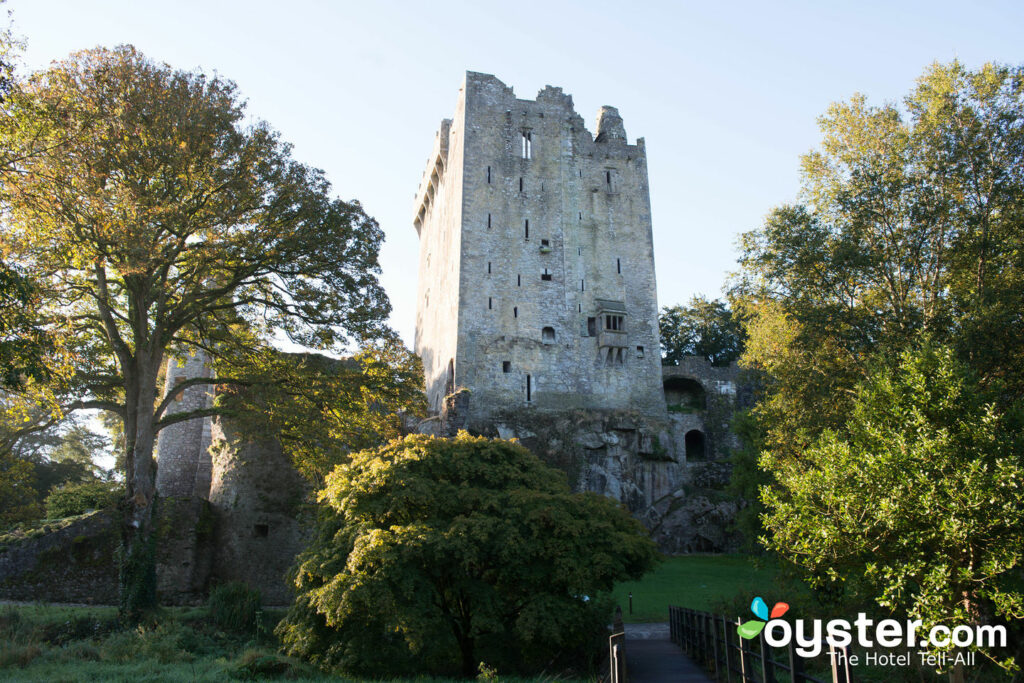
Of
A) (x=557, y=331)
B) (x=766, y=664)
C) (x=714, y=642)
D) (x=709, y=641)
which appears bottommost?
(x=709, y=641)

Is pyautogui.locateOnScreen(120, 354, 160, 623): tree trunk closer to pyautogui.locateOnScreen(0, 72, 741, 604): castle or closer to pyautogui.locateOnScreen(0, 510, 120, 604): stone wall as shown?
pyautogui.locateOnScreen(0, 510, 120, 604): stone wall

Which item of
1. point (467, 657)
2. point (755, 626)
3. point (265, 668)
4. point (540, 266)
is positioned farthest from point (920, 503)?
point (540, 266)

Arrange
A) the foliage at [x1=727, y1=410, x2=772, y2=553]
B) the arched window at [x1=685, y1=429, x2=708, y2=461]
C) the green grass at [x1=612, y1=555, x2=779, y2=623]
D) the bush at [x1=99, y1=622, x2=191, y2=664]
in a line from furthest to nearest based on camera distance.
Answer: the arched window at [x1=685, y1=429, x2=708, y2=461] → the foliage at [x1=727, y1=410, x2=772, y2=553] → the green grass at [x1=612, y1=555, x2=779, y2=623] → the bush at [x1=99, y1=622, x2=191, y2=664]

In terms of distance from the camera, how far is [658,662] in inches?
482

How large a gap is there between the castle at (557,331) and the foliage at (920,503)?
68.8ft

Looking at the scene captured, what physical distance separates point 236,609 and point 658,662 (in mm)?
10817

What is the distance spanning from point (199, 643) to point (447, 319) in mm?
25925

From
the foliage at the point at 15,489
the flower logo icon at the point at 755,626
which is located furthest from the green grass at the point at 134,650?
the flower logo icon at the point at 755,626

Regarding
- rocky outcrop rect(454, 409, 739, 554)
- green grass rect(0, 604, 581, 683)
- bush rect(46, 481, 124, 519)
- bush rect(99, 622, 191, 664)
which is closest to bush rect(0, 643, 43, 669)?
green grass rect(0, 604, 581, 683)

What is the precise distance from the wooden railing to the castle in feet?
68.2

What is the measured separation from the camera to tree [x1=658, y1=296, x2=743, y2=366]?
5259cm

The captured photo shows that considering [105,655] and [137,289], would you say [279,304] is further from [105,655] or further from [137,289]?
[105,655]

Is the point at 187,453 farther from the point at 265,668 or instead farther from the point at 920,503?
the point at 920,503

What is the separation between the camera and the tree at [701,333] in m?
52.6
